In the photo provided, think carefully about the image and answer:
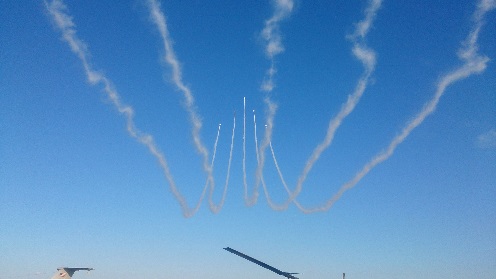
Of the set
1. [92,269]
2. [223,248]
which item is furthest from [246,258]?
[92,269]

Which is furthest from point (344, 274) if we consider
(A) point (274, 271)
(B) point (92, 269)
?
(B) point (92, 269)

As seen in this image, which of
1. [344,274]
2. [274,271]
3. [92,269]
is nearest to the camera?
[92,269]

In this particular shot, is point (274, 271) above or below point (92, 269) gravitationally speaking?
above

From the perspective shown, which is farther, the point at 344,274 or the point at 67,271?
the point at 344,274

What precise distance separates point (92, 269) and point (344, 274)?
60124 mm

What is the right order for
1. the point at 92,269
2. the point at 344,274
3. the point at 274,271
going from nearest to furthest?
the point at 92,269 → the point at 274,271 → the point at 344,274

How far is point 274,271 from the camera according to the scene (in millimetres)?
85562

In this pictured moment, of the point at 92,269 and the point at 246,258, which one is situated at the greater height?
the point at 246,258

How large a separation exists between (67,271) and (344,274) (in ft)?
209

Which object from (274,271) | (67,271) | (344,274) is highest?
(344,274)

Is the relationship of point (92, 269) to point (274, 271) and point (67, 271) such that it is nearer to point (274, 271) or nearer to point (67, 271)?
point (67, 271)

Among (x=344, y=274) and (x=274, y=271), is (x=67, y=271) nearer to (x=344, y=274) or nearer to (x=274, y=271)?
(x=274, y=271)

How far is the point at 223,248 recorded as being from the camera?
90.6 metres

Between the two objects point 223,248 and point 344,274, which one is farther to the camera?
point 344,274
